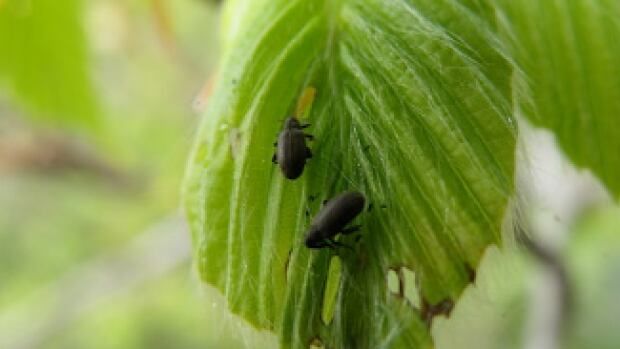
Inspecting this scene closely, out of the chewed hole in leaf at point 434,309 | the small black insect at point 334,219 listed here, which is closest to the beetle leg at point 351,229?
the small black insect at point 334,219

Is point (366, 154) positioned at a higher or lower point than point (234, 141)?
lower

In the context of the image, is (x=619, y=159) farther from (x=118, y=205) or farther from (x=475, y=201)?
(x=118, y=205)

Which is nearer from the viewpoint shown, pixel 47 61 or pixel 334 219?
pixel 334 219

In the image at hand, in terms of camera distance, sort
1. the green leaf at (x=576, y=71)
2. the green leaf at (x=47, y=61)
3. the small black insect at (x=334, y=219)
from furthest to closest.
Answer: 1. the green leaf at (x=47, y=61)
2. the green leaf at (x=576, y=71)
3. the small black insect at (x=334, y=219)

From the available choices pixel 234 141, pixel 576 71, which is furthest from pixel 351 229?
pixel 576 71

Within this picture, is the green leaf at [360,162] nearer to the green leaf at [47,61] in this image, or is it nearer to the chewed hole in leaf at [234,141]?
the chewed hole in leaf at [234,141]

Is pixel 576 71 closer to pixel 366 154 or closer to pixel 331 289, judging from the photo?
pixel 366 154

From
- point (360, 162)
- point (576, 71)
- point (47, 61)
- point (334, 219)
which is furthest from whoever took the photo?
point (47, 61)
